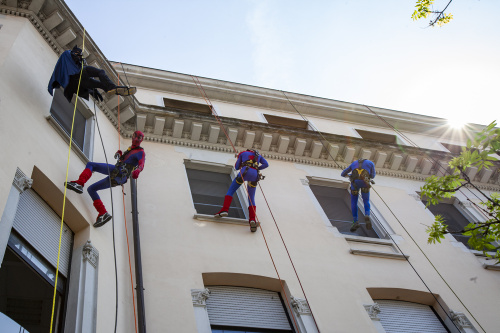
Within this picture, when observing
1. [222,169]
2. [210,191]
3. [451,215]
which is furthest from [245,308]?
[451,215]

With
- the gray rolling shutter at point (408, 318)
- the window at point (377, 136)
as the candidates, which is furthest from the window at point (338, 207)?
the window at point (377, 136)

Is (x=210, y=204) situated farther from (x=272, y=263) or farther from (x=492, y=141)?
(x=492, y=141)

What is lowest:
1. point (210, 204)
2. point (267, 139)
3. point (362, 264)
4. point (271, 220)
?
Result: point (362, 264)

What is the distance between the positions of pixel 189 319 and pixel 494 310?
646 cm

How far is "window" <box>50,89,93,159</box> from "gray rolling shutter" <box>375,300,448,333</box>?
6.33 meters

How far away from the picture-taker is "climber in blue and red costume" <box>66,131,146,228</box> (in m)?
7.65

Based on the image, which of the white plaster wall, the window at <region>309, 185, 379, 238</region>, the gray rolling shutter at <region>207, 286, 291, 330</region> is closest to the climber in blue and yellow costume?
the window at <region>309, 185, 379, 238</region>

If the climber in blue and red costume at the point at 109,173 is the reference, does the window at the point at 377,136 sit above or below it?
above

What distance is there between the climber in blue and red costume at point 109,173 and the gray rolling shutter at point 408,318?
5.30 m

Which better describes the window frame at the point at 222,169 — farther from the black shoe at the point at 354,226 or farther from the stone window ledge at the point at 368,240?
the black shoe at the point at 354,226

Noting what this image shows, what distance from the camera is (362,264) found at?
995 cm

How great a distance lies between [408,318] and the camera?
9391 millimetres

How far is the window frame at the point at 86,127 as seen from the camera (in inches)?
325

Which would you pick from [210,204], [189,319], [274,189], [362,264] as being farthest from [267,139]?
[189,319]
